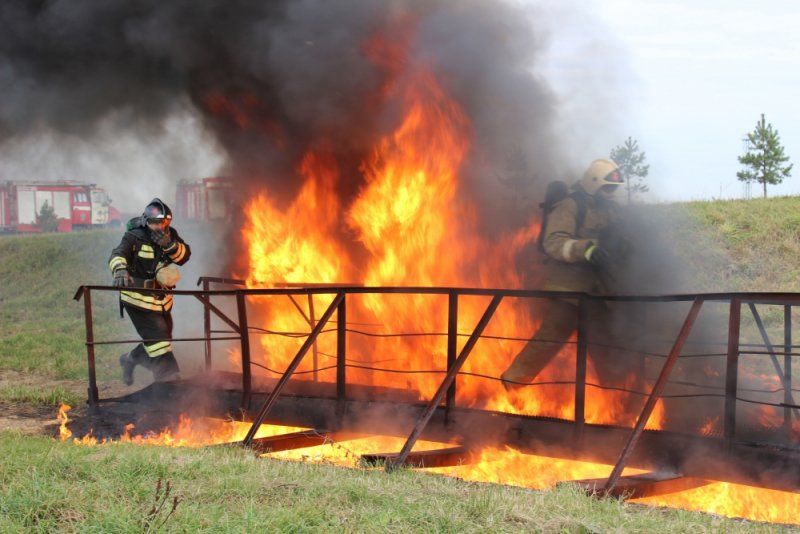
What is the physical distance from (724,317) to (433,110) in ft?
16.9

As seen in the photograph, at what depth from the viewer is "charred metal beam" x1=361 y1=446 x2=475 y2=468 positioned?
5.70 meters

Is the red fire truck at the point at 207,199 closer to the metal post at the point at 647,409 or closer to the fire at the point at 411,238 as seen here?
the fire at the point at 411,238

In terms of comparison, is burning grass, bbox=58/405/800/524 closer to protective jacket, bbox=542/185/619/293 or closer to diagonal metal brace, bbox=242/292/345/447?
diagonal metal brace, bbox=242/292/345/447

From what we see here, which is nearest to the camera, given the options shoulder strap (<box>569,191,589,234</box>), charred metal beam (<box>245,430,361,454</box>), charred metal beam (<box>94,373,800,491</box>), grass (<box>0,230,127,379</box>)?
charred metal beam (<box>94,373,800,491</box>)

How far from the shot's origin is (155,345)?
832 cm

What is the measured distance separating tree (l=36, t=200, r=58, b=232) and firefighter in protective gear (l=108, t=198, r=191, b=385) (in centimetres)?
2305

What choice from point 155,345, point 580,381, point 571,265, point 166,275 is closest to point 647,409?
point 580,381

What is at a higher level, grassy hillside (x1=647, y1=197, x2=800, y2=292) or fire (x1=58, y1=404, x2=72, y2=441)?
grassy hillside (x1=647, y1=197, x2=800, y2=292)

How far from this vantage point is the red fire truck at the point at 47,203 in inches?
1171

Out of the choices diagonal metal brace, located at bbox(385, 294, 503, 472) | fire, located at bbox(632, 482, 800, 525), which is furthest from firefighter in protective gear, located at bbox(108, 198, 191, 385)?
fire, located at bbox(632, 482, 800, 525)

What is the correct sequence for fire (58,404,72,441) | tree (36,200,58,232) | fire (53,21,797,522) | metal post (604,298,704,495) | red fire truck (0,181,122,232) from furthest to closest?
red fire truck (0,181,122,232) < tree (36,200,58,232) < fire (53,21,797,522) < fire (58,404,72,441) < metal post (604,298,704,495)

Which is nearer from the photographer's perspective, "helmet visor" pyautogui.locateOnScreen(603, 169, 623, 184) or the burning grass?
the burning grass

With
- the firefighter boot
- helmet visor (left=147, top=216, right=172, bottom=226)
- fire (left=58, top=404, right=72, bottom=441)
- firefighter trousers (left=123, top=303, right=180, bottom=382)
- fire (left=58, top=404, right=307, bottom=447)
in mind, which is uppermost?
helmet visor (left=147, top=216, right=172, bottom=226)

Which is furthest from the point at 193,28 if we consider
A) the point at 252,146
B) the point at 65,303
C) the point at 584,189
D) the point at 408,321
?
the point at 65,303
